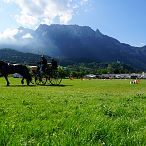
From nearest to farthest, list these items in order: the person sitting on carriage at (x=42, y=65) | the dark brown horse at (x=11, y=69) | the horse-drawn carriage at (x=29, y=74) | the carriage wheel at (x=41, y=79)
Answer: the dark brown horse at (x=11, y=69) < the horse-drawn carriage at (x=29, y=74) < the person sitting on carriage at (x=42, y=65) < the carriage wheel at (x=41, y=79)

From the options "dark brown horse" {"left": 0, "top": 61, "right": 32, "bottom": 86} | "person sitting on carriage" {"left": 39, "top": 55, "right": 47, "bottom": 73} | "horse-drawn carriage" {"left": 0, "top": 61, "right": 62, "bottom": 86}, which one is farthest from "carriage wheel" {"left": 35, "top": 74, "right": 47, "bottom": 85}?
"dark brown horse" {"left": 0, "top": 61, "right": 32, "bottom": 86}

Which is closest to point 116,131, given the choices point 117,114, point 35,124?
point 35,124

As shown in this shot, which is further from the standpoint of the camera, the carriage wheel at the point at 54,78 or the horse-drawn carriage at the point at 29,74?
the carriage wheel at the point at 54,78

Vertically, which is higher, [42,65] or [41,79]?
[42,65]

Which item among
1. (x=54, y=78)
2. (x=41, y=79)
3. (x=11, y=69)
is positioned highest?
(x=11, y=69)

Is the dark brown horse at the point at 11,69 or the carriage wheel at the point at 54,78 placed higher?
the dark brown horse at the point at 11,69

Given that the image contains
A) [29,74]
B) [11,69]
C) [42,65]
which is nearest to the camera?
[11,69]

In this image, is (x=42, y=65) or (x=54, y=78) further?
(x=54, y=78)

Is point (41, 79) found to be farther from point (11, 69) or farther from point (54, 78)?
point (11, 69)

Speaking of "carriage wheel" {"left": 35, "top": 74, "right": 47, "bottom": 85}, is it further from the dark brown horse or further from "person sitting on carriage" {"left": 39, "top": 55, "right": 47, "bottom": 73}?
the dark brown horse

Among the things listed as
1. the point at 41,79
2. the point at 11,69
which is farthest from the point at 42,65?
the point at 11,69

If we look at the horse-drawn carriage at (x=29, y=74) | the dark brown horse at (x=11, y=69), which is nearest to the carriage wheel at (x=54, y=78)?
the horse-drawn carriage at (x=29, y=74)

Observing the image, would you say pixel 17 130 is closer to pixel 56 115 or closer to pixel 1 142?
pixel 1 142

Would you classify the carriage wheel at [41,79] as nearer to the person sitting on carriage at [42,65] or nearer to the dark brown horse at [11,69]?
Answer: the person sitting on carriage at [42,65]
